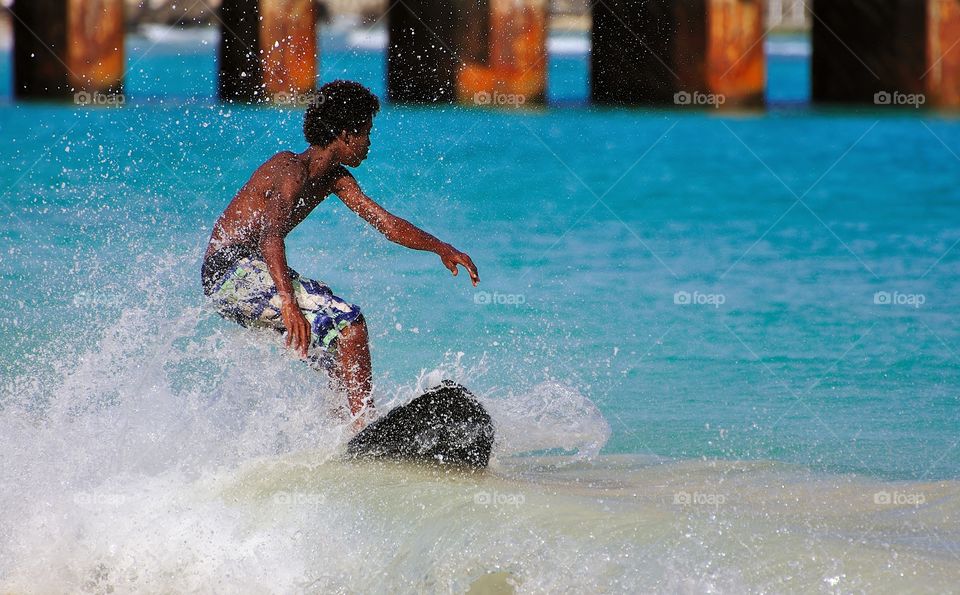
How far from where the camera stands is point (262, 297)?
6023 millimetres

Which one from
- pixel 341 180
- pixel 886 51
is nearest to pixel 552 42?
pixel 886 51

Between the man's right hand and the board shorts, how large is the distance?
0.71ft

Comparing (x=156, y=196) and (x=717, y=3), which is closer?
(x=156, y=196)

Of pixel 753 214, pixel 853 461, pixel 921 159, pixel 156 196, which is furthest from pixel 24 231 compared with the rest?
pixel 921 159

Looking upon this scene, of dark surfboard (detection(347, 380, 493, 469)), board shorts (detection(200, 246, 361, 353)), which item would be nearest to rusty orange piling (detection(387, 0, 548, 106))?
board shorts (detection(200, 246, 361, 353))

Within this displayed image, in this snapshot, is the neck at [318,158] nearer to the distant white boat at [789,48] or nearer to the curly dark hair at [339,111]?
the curly dark hair at [339,111]

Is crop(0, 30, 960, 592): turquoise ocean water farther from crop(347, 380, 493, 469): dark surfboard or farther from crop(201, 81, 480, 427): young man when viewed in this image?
crop(201, 81, 480, 427): young man

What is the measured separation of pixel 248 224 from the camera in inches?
237

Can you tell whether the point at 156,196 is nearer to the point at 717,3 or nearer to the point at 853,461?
the point at 717,3

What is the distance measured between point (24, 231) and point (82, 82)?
21.3ft

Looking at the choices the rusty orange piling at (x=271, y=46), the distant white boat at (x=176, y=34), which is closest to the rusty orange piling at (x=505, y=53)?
the rusty orange piling at (x=271, y=46)

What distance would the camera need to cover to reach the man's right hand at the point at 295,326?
227 inches

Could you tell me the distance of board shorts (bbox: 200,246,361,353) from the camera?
19.8 ft

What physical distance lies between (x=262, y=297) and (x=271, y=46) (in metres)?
13.8
